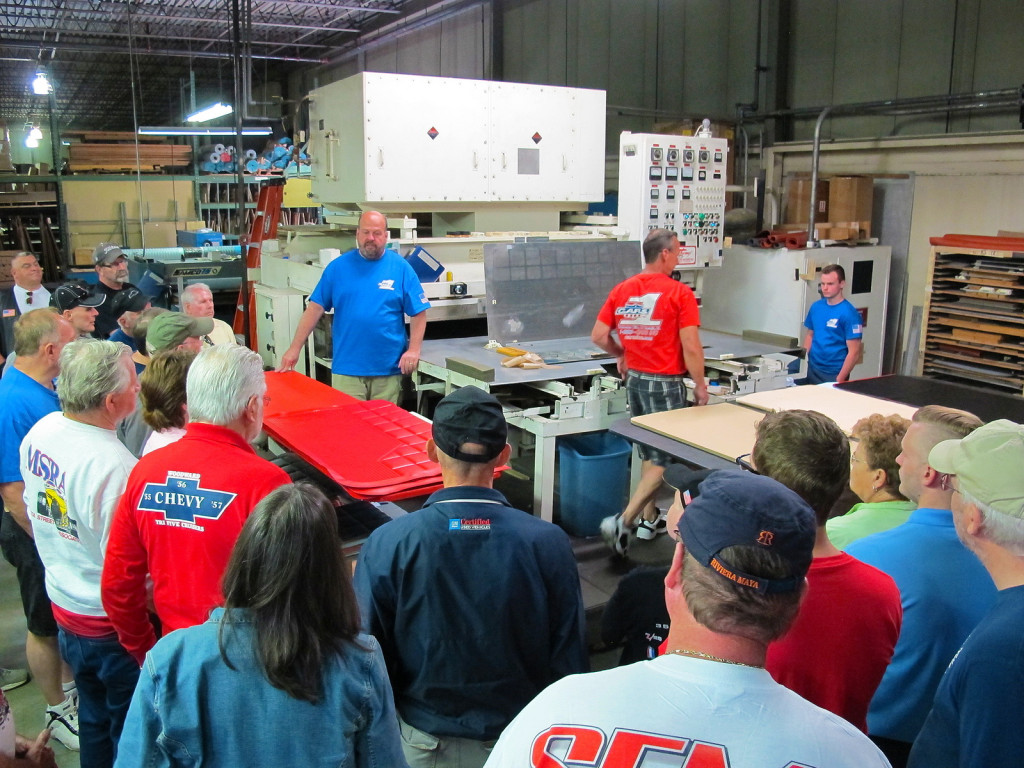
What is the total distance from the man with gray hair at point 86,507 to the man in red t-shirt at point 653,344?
7.84ft

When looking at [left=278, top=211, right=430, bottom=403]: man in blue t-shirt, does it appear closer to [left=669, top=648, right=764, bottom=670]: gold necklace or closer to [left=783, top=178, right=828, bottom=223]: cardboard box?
[left=669, top=648, right=764, bottom=670]: gold necklace

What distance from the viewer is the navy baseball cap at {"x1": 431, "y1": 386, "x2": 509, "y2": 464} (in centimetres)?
173

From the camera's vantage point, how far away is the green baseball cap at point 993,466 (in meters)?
1.33

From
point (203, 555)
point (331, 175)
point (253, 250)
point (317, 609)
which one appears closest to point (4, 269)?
point (253, 250)

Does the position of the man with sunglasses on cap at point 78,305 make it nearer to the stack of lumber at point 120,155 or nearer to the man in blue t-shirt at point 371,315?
the man in blue t-shirt at point 371,315

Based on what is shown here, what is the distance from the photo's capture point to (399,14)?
11883 mm

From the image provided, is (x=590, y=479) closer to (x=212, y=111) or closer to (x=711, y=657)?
(x=711, y=657)

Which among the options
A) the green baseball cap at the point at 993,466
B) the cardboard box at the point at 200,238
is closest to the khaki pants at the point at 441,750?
the green baseball cap at the point at 993,466

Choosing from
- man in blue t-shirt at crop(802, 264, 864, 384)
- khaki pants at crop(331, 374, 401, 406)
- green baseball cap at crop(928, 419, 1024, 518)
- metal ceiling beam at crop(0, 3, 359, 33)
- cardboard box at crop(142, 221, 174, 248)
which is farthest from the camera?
metal ceiling beam at crop(0, 3, 359, 33)

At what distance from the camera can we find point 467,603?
5.51 feet

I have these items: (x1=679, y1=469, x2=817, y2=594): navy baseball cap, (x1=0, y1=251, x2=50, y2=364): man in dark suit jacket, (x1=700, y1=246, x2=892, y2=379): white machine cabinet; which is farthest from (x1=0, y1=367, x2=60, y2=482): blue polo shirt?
(x1=700, y1=246, x2=892, y2=379): white machine cabinet

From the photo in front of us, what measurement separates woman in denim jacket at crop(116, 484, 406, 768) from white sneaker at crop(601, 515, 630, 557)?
9.28 feet

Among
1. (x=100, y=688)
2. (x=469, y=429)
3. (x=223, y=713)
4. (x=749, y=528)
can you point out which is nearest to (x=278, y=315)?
(x=100, y=688)

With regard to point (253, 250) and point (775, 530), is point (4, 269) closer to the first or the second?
point (253, 250)
